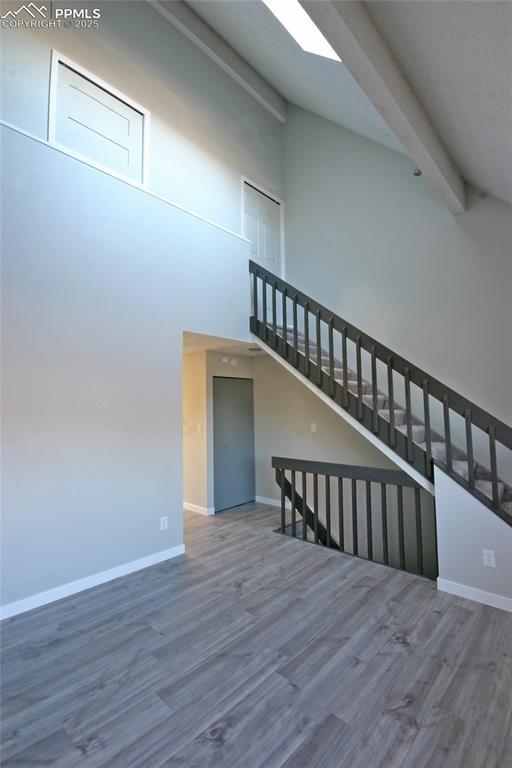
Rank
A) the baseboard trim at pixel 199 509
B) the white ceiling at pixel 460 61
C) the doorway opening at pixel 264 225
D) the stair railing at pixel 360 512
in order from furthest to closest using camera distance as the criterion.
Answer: the doorway opening at pixel 264 225 → the baseboard trim at pixel 199 509 → the stair railing at pixel 360 512 → the white ceiling at pixel 460 61

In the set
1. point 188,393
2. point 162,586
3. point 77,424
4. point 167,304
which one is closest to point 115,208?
point 167,304

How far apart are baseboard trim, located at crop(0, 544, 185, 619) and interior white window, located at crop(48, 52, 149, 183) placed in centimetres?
372

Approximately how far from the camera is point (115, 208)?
337cm

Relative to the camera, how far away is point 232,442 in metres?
5.55

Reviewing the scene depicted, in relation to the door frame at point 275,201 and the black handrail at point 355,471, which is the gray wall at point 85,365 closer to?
the black handrail at point 355,471

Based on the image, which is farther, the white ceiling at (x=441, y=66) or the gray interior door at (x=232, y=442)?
the gray interior door at (x=232, y=442)

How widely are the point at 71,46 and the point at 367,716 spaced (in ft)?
18.8

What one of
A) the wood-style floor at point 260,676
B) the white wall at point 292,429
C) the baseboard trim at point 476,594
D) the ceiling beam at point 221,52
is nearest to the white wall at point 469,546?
the baseboard trim at point 476,594

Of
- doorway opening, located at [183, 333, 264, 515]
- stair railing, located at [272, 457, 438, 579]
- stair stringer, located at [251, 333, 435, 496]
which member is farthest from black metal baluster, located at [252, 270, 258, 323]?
stair railing, located at [272, 457, 438, 579]

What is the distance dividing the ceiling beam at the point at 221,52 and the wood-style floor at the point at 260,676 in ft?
20.9

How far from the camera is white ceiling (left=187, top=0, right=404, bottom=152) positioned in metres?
3.91

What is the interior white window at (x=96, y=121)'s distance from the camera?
3.38 meters

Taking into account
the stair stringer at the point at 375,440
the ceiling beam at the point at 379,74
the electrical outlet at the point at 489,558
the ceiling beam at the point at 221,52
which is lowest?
the electrical outlet at the point at 489,558

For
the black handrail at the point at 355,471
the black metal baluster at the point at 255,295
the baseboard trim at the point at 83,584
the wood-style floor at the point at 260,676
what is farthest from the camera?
the black metal baluster at the point at 255,295
